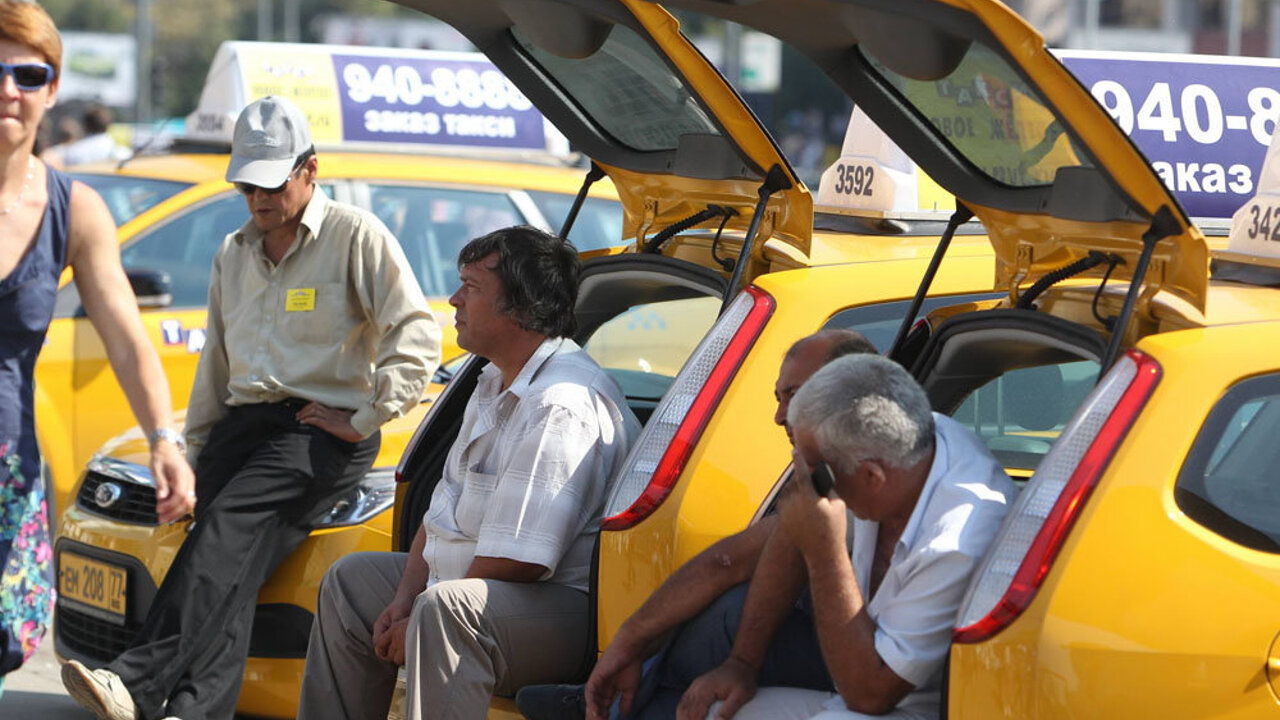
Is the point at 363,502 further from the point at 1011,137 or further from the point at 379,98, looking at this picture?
the point at 379,98

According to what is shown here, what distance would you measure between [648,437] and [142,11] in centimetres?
4062

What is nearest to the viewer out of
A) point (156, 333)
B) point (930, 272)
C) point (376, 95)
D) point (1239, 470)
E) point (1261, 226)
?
point (1239, 470)

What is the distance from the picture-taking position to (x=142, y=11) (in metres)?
42.1

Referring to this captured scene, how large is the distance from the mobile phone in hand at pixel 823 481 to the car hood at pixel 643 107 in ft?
3.52

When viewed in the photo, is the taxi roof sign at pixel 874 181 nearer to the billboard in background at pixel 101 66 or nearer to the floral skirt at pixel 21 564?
the floral skirt at pixel 21 564

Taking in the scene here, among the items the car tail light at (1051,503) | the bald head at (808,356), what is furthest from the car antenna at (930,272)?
the car tail light at (1051,503)

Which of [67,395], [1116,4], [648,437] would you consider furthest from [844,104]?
[648,437]

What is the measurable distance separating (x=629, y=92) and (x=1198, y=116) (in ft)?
5.76

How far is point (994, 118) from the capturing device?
3600mm

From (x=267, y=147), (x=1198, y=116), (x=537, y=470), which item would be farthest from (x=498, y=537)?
(x=1198, y=116)

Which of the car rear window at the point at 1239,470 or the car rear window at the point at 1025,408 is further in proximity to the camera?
the car rear window at the point at 1025,408

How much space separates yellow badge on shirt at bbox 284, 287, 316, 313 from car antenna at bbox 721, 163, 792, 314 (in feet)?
5.74

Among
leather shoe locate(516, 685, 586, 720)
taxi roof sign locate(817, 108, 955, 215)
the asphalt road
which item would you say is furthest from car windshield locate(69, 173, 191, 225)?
leather shoe locate(516, 685, 586, 720)

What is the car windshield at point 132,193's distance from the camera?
321 inches
